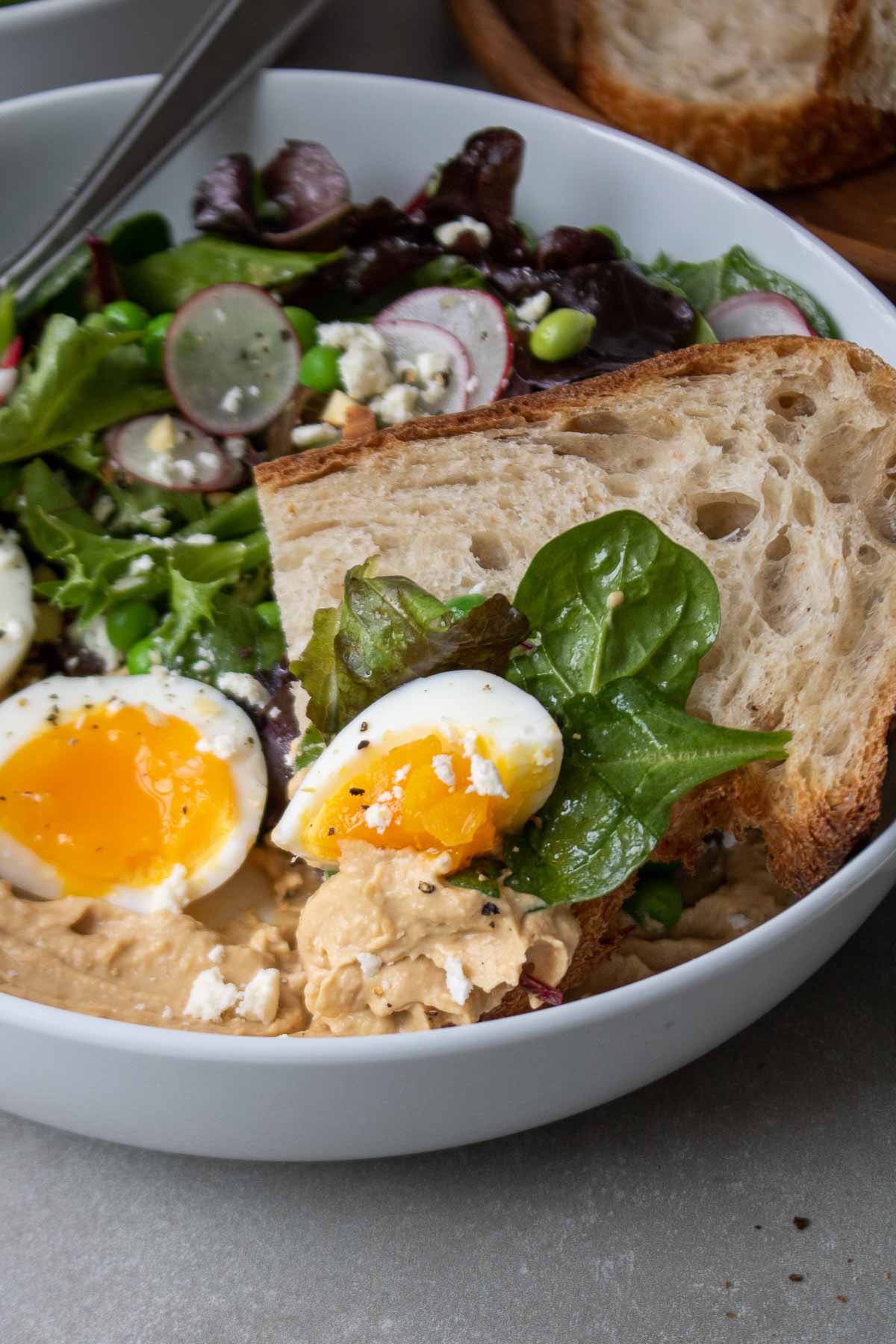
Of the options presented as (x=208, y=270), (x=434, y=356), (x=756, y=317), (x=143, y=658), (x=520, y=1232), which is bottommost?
(x=520, y=1232)

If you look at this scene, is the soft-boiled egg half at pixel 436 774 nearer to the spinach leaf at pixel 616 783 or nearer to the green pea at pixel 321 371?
the spinach leaf at pixel 616 783

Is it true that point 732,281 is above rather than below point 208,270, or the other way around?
above

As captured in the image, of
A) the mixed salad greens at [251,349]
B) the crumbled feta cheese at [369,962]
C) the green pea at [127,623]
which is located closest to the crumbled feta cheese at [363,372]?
the mixed salad greens at [251,349]

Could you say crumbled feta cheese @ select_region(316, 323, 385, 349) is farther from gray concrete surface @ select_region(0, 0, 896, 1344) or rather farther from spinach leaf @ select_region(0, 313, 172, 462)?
gray concrete surface @ select_region(0, 0, 896, 1344)

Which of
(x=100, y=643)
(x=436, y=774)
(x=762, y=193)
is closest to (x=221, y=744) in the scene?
(x=100, y=643)

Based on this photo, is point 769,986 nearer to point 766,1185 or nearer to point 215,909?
point 766,1185

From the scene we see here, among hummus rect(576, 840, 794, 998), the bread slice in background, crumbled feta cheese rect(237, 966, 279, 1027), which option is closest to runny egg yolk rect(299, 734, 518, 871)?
crumbled feta cheese rect(237, 966, 279, 1027)

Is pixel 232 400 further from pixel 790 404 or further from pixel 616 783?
pixel 616 783
